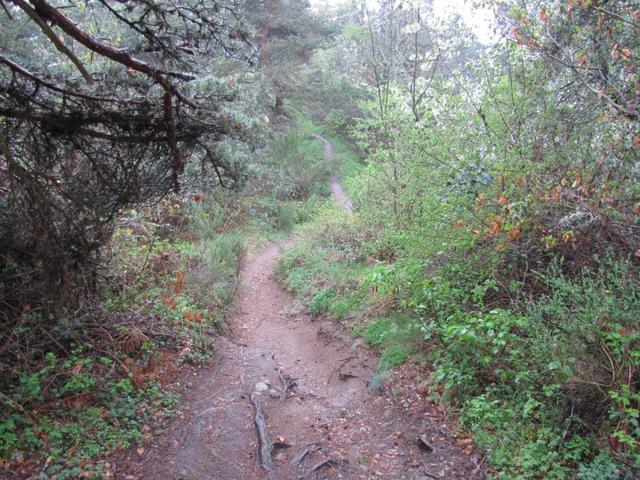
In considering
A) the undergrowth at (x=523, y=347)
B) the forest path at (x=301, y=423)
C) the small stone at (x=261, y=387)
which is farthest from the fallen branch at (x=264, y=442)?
the undergrowth at (x=523, y=347)

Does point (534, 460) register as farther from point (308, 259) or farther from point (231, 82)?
point (308, 259)

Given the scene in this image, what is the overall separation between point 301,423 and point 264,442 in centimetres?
67

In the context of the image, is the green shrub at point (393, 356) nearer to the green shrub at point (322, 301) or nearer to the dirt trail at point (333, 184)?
the green shrub at point (322, 301)

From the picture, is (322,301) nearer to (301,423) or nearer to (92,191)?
(301,423)

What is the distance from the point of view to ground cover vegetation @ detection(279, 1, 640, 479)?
3685 mm

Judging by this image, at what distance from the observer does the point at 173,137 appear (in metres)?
4.41

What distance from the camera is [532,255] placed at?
549 centimetres

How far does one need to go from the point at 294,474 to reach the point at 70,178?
3892mm

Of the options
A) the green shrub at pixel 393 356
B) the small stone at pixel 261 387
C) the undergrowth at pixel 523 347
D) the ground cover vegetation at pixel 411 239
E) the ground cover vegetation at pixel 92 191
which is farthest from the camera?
the small stone at pixel 261 387

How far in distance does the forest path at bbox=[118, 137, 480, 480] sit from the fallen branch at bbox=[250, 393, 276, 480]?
0.18 ft

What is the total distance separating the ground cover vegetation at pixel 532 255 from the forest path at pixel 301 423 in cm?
38

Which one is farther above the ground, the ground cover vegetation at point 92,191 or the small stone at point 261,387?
the ground cover vegetation at point 92,191

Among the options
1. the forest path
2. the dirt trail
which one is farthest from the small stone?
the dirt trail

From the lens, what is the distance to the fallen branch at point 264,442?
15.1 ft
